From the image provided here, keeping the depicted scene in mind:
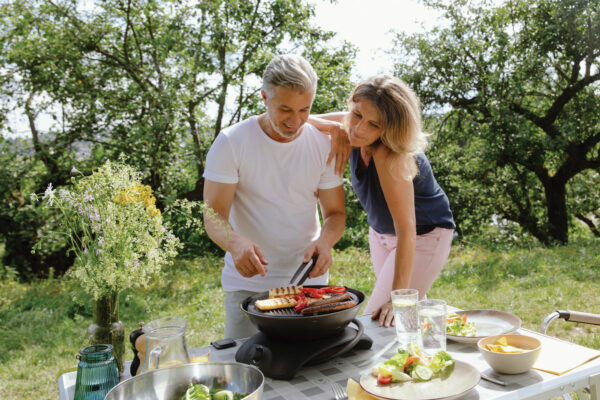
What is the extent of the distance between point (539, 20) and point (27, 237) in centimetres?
856

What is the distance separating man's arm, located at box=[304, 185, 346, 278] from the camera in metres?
1.99

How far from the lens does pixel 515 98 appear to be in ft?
28.2

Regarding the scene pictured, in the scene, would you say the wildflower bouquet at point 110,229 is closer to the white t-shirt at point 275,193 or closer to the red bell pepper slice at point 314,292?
the red bell pepper slice at point 314,292

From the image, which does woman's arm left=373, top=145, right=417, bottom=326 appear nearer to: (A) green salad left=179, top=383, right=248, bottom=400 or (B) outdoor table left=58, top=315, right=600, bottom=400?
(B) outdoor table left=58, top=315, right=600, bottom=400

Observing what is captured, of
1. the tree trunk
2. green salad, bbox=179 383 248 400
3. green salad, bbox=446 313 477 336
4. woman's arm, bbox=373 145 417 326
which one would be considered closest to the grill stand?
green salad, bbox=179 383 248 400

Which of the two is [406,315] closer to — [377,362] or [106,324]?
[377,362]

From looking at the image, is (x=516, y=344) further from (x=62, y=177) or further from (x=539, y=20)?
(x=539, y=20)

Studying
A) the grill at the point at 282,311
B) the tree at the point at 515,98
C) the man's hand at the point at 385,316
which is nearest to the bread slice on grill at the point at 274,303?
the grill at the point at 282,311

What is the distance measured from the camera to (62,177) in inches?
257

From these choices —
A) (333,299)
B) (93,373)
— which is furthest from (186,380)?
(333,299)

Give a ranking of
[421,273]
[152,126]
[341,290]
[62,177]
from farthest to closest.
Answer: [62,177]
[152,126]
[421,273]
[341,290]

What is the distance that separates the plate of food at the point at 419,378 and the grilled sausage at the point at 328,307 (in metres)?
0.19

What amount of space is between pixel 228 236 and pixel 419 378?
82 centimetres

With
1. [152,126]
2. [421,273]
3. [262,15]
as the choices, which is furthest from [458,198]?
[421,273]
